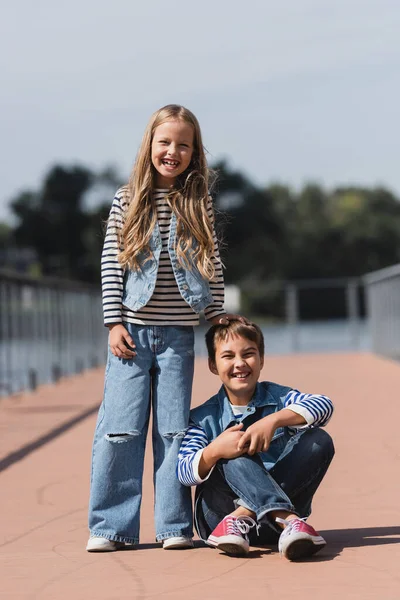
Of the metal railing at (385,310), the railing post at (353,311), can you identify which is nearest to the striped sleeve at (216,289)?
the metal railing at (385,310)

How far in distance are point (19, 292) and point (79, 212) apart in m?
61.2

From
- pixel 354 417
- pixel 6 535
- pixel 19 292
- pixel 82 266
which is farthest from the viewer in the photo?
pixel 82 266

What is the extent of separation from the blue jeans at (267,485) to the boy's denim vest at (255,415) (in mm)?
70

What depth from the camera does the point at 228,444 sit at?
4152mm

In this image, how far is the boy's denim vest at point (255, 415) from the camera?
4402mm

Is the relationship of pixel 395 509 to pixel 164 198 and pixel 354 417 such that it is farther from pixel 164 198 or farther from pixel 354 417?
pixel 354 417

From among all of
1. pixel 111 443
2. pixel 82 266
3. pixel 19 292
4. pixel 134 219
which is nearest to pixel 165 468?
pixel 111 443

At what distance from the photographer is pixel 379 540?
448 cm

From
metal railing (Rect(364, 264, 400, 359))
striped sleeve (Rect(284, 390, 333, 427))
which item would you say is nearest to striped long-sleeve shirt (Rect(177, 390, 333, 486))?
striped sleeve (Rect(284, 390, 333, 427))

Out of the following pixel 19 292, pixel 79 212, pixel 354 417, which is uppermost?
pixel 79 212

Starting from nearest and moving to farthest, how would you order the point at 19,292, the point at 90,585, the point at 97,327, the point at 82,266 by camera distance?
the point at 90,585 < the point at 19,292 < the point at 97,327 < the point at 82,266

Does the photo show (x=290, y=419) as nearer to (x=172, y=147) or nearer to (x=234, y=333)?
(x=234, y=333)

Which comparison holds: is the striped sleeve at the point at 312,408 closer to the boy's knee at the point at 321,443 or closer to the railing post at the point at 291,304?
the boy's knee at the point at 321,443

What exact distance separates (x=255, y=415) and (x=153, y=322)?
0.46 m
